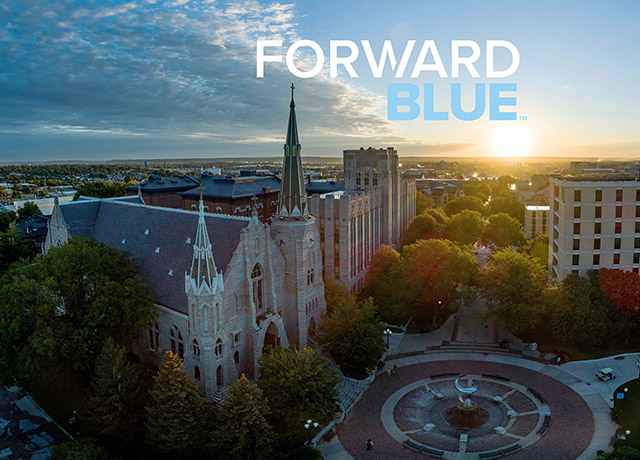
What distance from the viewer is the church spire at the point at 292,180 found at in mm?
55688

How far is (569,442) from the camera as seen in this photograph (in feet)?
139

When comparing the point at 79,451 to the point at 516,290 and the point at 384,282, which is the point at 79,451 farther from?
the point at 516,290

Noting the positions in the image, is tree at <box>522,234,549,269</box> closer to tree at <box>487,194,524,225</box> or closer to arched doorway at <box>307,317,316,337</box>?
arched doorway at <box>307,317,316,337</box>

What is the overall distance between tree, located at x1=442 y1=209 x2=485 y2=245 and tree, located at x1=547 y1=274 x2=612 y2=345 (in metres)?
39.9

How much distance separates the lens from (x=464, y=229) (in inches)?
4045

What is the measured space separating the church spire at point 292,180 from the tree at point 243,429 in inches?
916

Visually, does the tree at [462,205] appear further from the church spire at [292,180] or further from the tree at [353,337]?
the church spire at [292,180]

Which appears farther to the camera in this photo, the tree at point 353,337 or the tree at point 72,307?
the tree at point 353,337

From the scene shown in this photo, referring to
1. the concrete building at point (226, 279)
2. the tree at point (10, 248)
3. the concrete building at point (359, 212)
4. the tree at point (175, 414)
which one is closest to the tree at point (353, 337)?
the concrete building at point (226, 279)

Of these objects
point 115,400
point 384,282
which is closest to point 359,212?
point 384,282

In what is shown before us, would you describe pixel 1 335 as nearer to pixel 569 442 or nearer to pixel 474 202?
pixel 569 442

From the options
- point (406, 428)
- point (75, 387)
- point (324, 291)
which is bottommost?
point (406, 428)

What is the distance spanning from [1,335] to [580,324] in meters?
66.5

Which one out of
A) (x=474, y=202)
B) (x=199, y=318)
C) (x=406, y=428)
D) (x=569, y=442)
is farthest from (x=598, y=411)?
→ (x=474, y=202)
